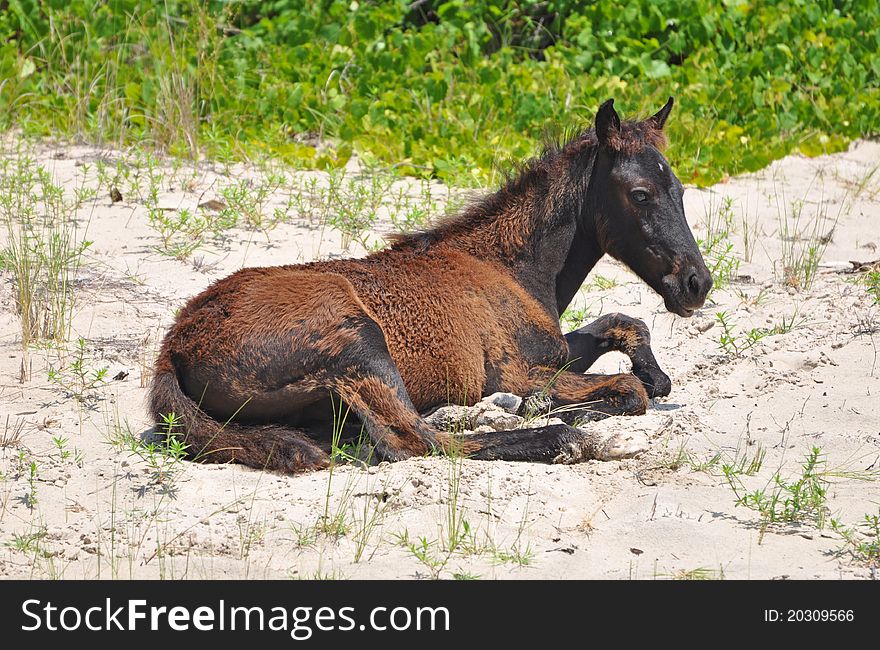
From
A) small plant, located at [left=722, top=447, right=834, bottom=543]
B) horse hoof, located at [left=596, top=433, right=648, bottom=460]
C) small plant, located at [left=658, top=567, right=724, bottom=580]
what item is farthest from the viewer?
horse hoof, located at [left=596, top=433, right=648, bottom=460]

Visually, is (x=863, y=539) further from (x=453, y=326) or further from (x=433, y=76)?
(x=433, y=76)

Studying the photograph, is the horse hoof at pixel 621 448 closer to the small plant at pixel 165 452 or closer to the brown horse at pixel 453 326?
the brown horse at pixel 453 326

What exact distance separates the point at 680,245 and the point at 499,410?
1.36m

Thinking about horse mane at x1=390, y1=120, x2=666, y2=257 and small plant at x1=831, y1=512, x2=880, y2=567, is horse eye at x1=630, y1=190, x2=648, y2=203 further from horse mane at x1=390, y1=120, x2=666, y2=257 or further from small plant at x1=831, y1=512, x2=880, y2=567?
small plant at x1=831, y1=512, x2=880, y2=567

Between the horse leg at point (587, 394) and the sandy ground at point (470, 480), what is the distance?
0.44ft

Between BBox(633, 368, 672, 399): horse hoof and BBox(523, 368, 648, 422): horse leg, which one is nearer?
BBox(523, 368, 648, 422): horse leg

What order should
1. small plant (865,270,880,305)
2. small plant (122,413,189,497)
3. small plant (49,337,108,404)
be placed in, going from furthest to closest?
1. small plant (865,270,880,305)
2. small plant (49,337,108,404)
3. small plant (122,413,189,497)

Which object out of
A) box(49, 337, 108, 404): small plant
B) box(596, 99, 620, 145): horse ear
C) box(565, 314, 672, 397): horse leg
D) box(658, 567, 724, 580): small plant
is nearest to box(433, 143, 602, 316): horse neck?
box(596, 99, 620, 145): horse ear

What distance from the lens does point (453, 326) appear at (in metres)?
6.20

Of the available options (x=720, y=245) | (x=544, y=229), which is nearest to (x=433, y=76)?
(x=720, y=245)

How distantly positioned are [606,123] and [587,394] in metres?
1.51

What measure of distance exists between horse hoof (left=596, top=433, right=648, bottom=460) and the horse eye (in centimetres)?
141

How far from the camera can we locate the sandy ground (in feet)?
15.0

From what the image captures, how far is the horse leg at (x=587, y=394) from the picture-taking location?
20.5ft
